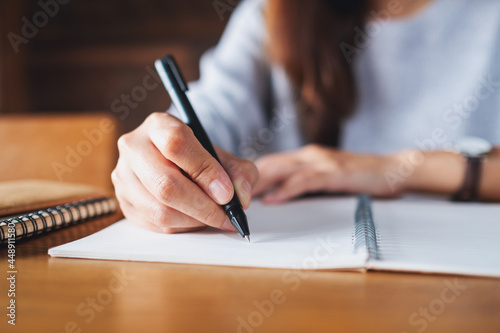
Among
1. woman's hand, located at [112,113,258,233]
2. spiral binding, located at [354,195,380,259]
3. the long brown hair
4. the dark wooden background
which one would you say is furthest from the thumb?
the dark wooden background

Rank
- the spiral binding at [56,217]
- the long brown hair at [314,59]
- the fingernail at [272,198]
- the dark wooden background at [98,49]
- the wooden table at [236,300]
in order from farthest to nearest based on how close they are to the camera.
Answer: the dark wooden background at [98,49] < the long brown hair at [314,59] < the fingernail at [272,198] < the spiral binding at [56,217] < the wooden table at [236,300]

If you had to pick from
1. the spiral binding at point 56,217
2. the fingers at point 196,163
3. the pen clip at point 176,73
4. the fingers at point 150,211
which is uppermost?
the pen clip at point 176,73

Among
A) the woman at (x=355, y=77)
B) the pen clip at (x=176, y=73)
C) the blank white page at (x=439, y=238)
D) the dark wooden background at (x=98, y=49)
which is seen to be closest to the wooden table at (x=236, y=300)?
the blank white page at (x=439, y=238)

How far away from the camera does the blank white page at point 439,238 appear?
0.93 feet

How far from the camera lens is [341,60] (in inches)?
35.9

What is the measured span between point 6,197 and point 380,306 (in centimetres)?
36

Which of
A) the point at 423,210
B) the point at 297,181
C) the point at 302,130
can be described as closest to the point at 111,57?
the point at 302,130

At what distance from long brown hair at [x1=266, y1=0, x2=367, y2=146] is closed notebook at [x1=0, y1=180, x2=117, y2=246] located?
1.62 feet

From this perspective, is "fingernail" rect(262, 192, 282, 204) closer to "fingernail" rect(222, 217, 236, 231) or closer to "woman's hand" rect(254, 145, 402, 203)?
"woman's hand" rect(254, 145, 402, 203)

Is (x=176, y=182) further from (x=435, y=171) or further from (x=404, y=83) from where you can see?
(x=404, y=83)

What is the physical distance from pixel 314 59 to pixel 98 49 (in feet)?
6.39

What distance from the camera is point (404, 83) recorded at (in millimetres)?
940

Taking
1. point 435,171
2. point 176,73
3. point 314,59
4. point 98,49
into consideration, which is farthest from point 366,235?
point 98,49

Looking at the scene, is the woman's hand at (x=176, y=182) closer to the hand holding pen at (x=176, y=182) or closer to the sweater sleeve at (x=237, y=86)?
the hand holding pen at (x=176, y=182)
